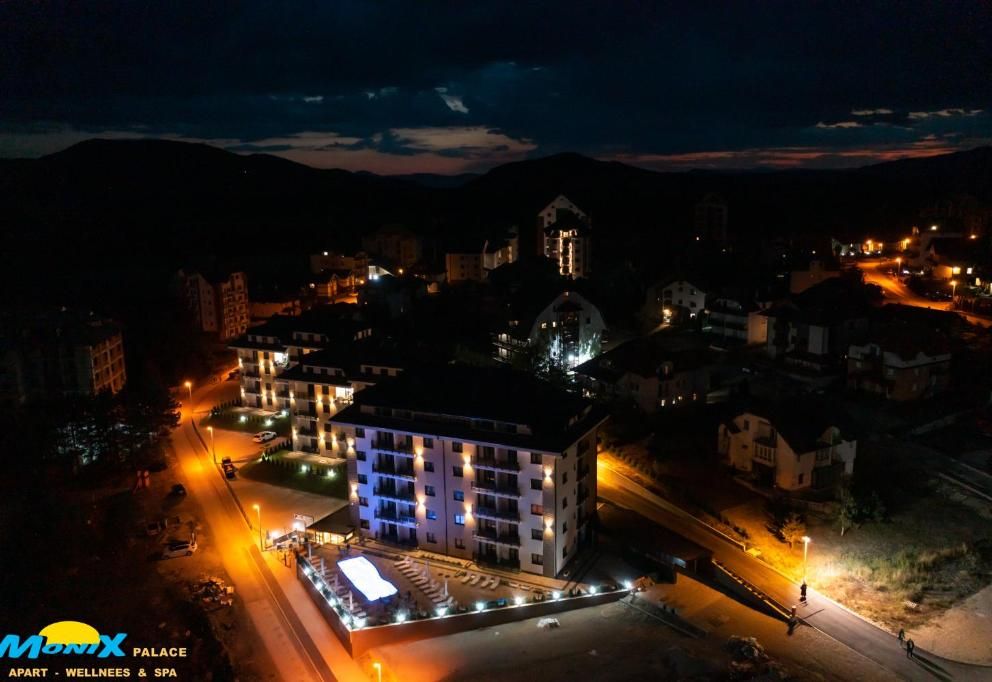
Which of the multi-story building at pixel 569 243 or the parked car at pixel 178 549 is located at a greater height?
the multi-story building at pixel 569 243

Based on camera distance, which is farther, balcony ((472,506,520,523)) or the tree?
the tree

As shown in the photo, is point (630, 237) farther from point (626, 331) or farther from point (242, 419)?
point (242, 419)

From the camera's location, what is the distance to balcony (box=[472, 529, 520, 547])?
27.4 metres

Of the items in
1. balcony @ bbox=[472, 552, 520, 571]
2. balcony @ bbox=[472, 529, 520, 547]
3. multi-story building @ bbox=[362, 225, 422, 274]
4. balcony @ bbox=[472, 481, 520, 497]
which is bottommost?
balcony @ bbox=[472, 552, 520, 571]

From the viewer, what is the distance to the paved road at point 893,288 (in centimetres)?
5021

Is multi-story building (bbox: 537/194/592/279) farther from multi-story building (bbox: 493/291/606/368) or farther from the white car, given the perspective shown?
the white car

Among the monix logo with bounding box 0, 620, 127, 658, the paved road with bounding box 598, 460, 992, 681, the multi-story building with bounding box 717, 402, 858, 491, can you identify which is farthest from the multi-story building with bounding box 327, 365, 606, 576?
the monix logo with bounding box 0, 620, 127, 658

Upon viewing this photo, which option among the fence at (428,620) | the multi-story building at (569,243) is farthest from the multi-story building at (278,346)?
the multi-story building at (569,243)

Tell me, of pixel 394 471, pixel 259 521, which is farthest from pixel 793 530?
pixel 259 521

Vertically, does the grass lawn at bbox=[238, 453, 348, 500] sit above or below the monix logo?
above

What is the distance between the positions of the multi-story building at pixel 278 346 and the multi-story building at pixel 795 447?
22.9 meters

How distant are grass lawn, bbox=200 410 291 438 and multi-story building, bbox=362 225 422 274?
112 ft

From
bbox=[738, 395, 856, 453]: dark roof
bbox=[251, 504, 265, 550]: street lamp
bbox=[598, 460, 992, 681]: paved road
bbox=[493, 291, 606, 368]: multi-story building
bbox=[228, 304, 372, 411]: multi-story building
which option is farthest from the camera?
bbox=[493, 291, 606, 368]: multi-story building

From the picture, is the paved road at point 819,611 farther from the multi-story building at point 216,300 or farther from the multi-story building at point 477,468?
the multi-story building at point 216,300
